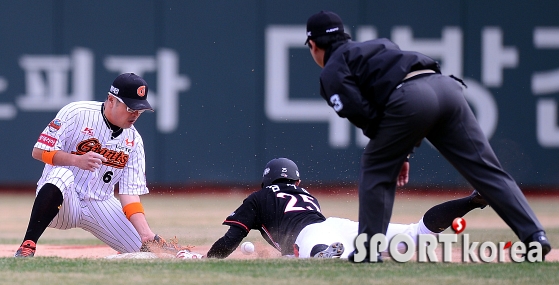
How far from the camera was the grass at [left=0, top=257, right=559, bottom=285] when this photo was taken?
338cm

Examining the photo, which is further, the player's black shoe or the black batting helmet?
the black batting helmet

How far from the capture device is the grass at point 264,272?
11.1 feet

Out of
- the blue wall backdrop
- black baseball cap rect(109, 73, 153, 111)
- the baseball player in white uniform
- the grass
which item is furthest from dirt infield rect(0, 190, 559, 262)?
black baseball cap rect(109, 73, 153, 111)

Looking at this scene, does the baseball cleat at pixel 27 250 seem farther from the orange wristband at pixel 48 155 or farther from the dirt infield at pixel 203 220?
the dirt infield at pixel 203 220

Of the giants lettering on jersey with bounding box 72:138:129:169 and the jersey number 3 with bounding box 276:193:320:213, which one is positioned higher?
the giants lettering on jersey with bounding box 72:138:129:169

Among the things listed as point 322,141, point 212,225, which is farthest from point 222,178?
point 212,225

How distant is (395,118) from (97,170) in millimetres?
2143

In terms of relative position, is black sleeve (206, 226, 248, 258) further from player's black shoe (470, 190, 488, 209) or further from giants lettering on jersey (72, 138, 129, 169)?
player's black shoe (470, 190, 488, 209)

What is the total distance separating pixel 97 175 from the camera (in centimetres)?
504

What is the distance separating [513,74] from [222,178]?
4.43m

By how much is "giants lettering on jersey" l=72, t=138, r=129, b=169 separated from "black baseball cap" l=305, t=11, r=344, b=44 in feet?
5.48

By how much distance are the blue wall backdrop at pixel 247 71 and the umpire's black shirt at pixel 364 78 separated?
734cm

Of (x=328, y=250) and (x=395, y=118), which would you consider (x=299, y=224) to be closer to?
(x=328, y=250)

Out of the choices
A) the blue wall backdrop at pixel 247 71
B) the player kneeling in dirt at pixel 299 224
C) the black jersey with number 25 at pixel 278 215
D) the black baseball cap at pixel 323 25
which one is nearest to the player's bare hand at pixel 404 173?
the player kneeling in dirt at pixel 299 224
